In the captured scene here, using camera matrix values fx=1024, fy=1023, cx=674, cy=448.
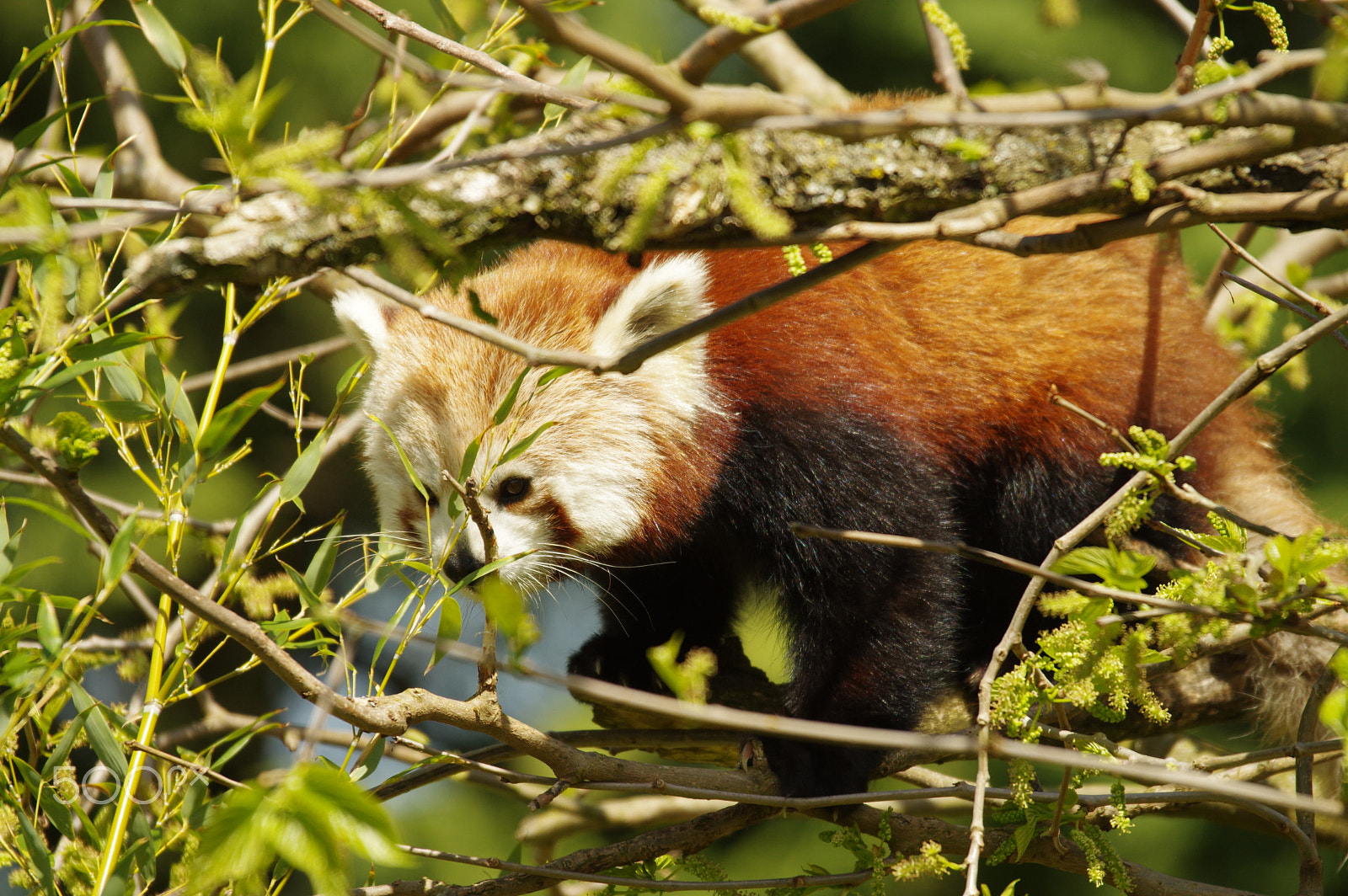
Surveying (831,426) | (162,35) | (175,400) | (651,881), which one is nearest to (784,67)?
(831,426)

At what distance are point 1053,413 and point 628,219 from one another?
153cm

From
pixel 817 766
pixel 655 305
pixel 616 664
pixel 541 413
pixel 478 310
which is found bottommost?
pixel 616 664

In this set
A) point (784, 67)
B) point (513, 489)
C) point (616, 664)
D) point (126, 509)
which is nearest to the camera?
point (126, 509)

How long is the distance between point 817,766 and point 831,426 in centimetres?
72

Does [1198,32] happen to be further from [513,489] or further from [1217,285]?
[1217,285]

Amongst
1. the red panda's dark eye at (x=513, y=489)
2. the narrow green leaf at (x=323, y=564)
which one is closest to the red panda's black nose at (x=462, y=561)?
the red panda's dark eye at (x=513, y=489)

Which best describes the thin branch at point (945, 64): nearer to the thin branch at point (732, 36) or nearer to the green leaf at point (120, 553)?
the thin branch at point (732, 36)

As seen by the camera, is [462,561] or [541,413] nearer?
→ [462,561]

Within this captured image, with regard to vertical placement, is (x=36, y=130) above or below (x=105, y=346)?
above

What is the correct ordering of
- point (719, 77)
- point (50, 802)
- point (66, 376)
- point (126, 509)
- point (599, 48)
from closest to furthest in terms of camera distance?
1. point (599, 48)
2. point (66, 376)
3. point (50, 802)
4. point (126, 509)
5. point (719, 77)

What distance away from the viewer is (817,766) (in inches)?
85.1

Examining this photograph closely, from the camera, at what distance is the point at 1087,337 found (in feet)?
7.92

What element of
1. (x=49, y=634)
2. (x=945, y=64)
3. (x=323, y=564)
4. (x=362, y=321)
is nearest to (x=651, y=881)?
(x=323, y=564)

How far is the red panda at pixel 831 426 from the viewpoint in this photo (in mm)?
2234
